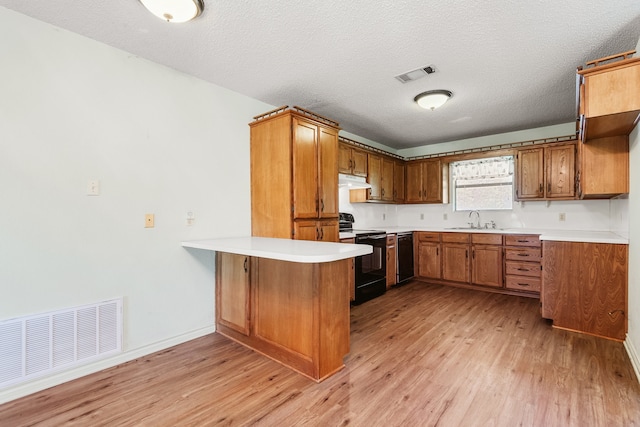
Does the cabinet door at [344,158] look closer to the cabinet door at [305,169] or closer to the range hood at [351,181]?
the range hood at [351,181]

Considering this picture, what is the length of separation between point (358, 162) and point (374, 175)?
0.46 meters

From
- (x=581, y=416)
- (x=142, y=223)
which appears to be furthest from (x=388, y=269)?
(x=142, y=223)

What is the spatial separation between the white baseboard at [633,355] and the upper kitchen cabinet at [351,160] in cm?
313

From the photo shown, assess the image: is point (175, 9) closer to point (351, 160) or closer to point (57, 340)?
point (57, 340)

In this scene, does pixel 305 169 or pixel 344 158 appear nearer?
pixel 305 169

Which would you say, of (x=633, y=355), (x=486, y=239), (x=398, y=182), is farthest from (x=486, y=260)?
(x=633, y=355)

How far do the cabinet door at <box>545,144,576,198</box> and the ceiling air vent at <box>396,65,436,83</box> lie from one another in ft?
8.58

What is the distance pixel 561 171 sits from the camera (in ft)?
13.3

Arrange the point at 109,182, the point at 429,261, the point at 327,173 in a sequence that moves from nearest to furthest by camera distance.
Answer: the point at 109,182
the point at 327,173
the point at 429,261

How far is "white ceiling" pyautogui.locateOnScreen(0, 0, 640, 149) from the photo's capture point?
1892 millimetres

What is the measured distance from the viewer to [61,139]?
210 cm

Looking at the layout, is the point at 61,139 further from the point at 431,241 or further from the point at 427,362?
the point at 431,241

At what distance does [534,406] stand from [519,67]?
101 inches

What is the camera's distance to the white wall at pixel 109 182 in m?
1.95
